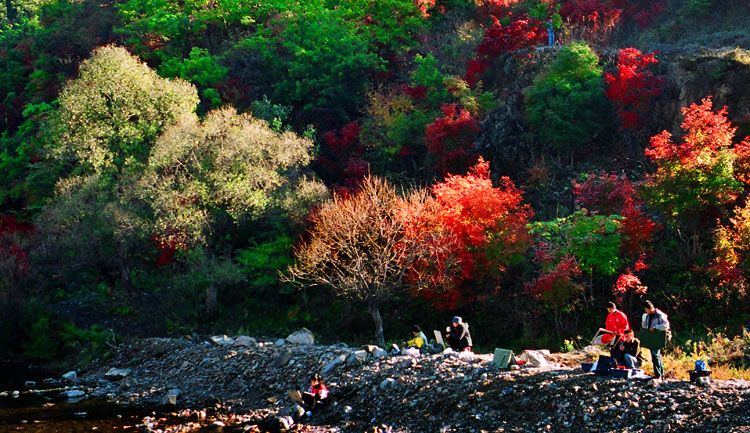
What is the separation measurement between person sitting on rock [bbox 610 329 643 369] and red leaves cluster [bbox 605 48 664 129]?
18178mm

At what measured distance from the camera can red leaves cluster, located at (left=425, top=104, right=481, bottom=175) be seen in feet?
111

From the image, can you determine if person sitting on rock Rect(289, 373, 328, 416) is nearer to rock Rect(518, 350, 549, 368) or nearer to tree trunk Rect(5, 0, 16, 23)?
rock Rect(518, 350, 549, 368)

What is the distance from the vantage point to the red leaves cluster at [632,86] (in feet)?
105

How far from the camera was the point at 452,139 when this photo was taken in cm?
3419

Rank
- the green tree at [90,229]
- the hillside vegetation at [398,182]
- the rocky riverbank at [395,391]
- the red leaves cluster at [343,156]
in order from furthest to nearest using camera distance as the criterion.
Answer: the red leaves cluster at [343,156]
the green tree at [90,229]
the hillside vegetation at [398,182]
the rocky riverbank at [395,391]

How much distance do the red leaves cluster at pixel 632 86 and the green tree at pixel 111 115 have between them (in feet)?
66.3

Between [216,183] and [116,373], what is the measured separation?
850 cm

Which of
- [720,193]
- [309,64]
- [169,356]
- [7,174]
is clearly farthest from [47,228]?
[720,193]

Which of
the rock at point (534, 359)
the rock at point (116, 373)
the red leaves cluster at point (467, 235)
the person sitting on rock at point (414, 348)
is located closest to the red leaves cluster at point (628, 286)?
the red leaves cluster at point (467, 235)

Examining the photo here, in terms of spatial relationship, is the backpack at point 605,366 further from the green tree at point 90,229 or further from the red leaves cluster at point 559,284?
the green tree at point 90,229

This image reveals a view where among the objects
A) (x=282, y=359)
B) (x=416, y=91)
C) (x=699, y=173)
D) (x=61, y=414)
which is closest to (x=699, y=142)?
(x=699, y=173)

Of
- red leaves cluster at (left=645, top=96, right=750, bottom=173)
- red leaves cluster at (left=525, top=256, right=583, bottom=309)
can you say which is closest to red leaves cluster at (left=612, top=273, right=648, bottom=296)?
red leaves cluster at (left=525, top=256, right=583, bottom=309)

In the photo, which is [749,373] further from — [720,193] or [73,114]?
[73,114]

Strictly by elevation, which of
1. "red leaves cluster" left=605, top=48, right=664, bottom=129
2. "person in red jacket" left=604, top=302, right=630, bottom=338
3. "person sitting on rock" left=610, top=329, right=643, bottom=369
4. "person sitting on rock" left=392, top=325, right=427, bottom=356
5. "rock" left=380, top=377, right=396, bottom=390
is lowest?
"rock" left=380, top=377, right=396, bottom=390
